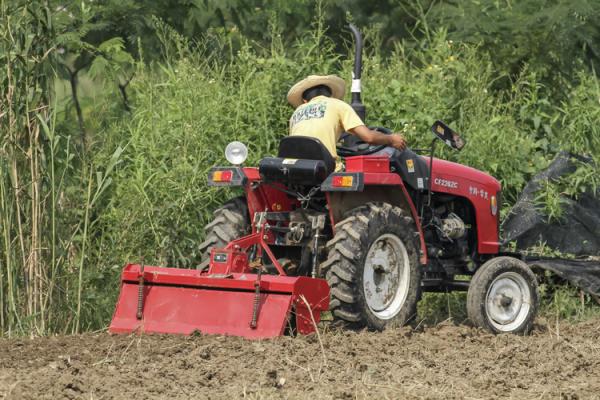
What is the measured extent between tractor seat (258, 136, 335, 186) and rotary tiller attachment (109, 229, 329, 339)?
43 cm

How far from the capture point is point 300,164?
25.4 ft

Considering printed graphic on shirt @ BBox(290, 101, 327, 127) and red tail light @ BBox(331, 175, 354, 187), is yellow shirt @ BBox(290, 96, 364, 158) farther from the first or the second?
red tail light @ BBox(331, 175, 354, 187)

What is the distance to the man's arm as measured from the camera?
8.03 m

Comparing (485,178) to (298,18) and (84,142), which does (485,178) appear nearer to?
A: (84,142)

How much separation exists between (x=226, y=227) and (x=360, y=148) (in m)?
1.19

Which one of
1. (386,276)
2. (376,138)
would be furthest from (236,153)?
(386,276)

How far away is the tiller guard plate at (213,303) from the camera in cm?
723

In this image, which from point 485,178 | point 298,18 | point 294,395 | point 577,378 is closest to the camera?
point 294,395

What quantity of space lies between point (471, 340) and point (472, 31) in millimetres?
5809

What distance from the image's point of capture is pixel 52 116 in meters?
7.81

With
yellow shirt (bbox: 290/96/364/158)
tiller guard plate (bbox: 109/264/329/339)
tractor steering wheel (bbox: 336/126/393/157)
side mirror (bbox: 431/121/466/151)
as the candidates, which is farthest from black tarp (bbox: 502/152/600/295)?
tiller guard plate (bbox: 109/264/329/339)

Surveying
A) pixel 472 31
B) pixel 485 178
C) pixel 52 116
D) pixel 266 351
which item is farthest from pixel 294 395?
pixel 472 31

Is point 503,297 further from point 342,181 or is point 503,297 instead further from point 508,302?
point 342,181

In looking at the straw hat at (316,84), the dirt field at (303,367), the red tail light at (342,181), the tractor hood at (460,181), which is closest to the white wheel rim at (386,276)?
the dirt field at (303,367)
